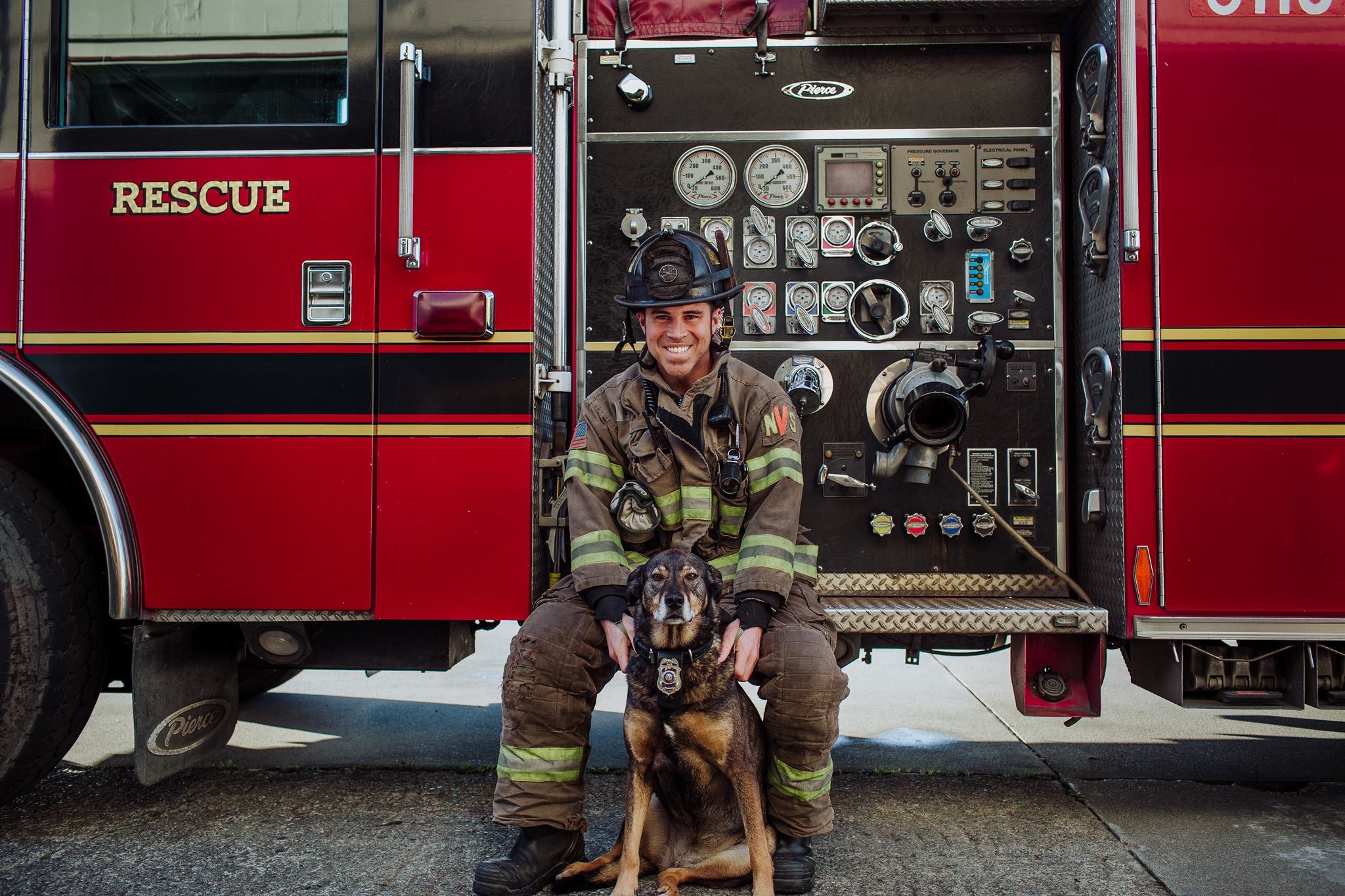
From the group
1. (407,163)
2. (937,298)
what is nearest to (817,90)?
(937,298)

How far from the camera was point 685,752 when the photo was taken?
8.10 ft

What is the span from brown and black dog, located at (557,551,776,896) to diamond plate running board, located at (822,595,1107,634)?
0.71 meters

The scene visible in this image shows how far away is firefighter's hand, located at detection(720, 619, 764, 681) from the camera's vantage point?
8.25 feet

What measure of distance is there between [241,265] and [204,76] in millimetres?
677

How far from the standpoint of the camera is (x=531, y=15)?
120 inches

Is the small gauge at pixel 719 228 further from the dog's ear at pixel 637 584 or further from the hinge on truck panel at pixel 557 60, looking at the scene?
the dog's ear at pixel 637 584

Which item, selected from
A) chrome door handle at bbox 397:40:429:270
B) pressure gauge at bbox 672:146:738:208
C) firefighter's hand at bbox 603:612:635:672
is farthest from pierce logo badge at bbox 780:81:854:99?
firefighter's hand at bbox 603:612:635:672

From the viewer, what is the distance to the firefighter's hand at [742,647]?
2516mm

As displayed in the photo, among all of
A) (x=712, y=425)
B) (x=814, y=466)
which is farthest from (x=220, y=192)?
(x=814, y=466)

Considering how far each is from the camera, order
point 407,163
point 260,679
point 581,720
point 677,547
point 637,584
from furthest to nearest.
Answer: point 260,679, point 407,163, point 677,547, point 581,720, point 637,584

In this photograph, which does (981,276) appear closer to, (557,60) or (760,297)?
(760,297)

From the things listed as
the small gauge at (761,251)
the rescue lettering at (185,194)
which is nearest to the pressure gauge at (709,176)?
the small gauge at (761,251)

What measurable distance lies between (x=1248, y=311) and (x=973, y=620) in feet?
4.23

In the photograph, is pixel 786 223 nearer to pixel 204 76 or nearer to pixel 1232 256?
pixel 1232 256
